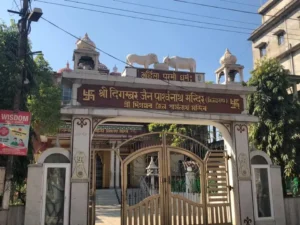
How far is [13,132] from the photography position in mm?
7082

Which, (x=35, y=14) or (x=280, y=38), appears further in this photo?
(x=280, y=38)

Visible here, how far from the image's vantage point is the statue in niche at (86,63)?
8.41m

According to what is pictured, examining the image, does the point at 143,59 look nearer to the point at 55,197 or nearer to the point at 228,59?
the point at 228,59

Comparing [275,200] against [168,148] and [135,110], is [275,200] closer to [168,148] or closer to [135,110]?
[168,148]

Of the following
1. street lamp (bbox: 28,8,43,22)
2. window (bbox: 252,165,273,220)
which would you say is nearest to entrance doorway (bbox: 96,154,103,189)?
window (bbox: 252,165,273,220)

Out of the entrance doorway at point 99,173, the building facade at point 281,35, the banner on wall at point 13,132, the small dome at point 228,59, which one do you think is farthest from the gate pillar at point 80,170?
the building facade at point 281,35

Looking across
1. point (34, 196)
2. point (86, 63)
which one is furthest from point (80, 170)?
point (86, 63)

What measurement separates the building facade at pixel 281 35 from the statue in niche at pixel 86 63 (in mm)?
15263

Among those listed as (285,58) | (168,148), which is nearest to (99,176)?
(168,148)

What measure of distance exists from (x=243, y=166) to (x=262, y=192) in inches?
36.5

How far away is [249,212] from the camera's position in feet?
28.5

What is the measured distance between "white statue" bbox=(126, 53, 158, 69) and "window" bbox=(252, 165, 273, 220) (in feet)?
13.2

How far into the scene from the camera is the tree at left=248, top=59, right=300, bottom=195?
39.7 ft

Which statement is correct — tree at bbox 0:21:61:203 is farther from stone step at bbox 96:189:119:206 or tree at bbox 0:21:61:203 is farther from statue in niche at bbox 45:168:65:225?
stone step at bbox 96:189:119:206
